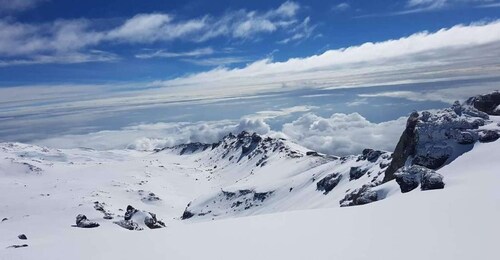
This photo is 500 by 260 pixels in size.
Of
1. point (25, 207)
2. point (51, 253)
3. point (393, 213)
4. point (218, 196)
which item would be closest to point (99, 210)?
point (25, 207)

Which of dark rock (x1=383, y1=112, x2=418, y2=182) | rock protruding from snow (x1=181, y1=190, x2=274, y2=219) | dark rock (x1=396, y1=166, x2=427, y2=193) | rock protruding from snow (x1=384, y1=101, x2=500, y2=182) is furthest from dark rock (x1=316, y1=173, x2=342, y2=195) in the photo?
dark rock (x1=396, y1=166, x2=427, y2=193)

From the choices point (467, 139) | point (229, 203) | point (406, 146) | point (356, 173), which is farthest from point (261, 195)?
point (467, 139)

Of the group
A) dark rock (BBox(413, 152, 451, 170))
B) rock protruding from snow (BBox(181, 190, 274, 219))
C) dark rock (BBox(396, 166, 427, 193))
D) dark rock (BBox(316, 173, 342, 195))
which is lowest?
rock protruding from snow (BBox(181, 190, 274, 219))

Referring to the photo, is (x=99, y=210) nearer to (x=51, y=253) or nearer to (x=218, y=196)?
(x=218, y=196)

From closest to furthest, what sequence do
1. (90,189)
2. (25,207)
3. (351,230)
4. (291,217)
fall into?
A: 1. (351,230)
2. (291,217)
3. (25,207)
4. (90,189)

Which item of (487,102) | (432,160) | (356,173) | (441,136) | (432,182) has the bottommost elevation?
(356,173)

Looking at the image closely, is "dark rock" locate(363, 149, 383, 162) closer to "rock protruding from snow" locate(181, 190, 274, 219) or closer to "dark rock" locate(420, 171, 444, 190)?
"rock protruding from snow" locate(181, 190, 274, 219)

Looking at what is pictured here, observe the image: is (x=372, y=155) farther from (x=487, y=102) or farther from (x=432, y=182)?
(x=432, y=182)
